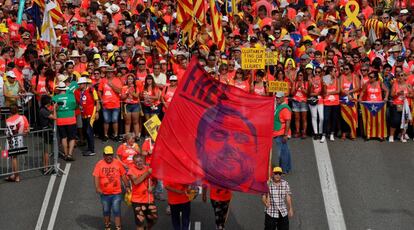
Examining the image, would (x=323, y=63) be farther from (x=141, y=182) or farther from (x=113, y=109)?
(x=141, y=182)

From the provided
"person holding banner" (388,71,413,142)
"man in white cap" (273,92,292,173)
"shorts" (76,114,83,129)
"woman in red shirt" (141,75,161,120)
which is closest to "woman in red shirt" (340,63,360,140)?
"person holding banner" (388,71,413,142)

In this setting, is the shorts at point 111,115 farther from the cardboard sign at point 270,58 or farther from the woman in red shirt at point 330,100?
the woman in red shirt at point 330,100

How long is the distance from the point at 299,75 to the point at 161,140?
22.1 ft

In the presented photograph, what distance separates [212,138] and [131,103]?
5.93 metres

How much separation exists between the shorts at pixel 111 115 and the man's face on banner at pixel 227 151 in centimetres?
596

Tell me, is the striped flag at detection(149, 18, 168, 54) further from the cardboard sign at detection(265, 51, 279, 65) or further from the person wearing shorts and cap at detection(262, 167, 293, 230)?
the person wearing shorts and cap at detection(262, 167, 293, 230)

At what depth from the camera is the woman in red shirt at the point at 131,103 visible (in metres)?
22.2

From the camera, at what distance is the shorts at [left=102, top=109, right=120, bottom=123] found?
22281 mm

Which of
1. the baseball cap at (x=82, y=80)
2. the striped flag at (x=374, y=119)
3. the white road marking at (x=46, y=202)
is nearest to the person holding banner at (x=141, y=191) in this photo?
the white road marking at (x=46, y=202)

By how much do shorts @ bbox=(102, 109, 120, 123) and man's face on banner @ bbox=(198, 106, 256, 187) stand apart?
5.96m

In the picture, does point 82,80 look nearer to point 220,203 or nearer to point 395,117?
point 220,203

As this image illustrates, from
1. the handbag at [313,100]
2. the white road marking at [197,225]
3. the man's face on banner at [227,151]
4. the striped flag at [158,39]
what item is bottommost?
the white road marking at [197,225]

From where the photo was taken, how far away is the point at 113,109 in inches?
877

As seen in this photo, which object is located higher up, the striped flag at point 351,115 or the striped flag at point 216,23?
the striped flag at point 216,23
